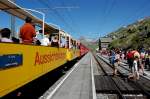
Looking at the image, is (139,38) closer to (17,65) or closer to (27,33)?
(27,33)

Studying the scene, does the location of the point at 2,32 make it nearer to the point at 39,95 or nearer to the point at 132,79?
the point at 39,95

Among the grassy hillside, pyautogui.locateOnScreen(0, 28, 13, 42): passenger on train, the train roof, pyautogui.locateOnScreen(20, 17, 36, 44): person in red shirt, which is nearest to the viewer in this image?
pyautogui.locateOnScreen(0, 28, 13, 42): passenger on train

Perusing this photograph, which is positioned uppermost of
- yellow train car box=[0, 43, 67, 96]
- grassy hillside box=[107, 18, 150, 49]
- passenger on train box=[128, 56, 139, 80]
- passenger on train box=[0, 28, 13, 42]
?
grassy hillside box=[107, 18, 150, 49]

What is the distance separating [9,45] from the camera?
8.41m

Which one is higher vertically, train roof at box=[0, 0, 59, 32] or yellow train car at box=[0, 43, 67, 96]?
train roof at box=[0, 0, 59, 32]

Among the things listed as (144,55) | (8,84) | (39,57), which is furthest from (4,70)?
(144,55)

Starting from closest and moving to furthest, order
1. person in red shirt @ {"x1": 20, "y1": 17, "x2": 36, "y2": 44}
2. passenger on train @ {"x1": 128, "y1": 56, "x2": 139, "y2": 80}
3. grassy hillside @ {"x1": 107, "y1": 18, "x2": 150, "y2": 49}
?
person in red shirt @ {"x1": 20, "y1": 17, "x2": 36, "y2": 44}, passenger on train @ {"x1": 128, "y1": 56, "x2": 139, "y2": 80}, grassy hillside @ {"x1": 107, "y1": 18, "x2": 150, "y2": 49}

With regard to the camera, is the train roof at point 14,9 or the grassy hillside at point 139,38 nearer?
the train roof at point 14,9

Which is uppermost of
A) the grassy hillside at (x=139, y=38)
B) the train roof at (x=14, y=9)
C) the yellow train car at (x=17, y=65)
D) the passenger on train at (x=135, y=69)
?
the grassy hillside at (x=139, y=38)

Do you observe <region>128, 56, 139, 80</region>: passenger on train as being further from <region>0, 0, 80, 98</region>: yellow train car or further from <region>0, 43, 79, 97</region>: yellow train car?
<region>0, 43, 79, 97</region>: yellow train car

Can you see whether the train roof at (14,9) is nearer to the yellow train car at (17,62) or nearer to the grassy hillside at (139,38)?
the yellow train car at (17,62)

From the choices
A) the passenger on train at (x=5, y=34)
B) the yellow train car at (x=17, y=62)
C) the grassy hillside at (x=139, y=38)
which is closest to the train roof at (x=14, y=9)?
the yellow train car at (x=17, y=62)

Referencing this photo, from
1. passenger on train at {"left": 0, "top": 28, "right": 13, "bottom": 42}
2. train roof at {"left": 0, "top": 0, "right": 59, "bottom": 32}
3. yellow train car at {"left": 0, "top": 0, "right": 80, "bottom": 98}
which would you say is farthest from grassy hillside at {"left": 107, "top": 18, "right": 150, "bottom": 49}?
passenger on train at {"left": 0, "top": 28, "right": 13, "bottom": 42}

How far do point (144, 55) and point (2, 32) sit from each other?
25.1 m
